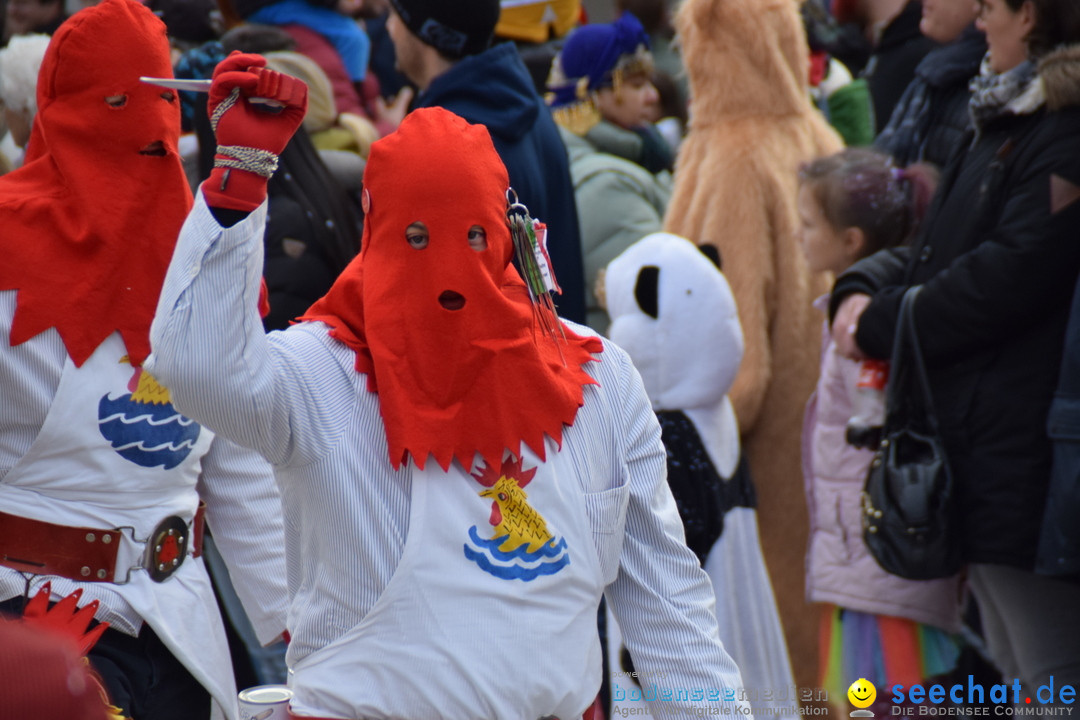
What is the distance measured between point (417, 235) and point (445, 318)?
0.51ft

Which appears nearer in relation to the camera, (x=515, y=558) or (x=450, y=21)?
(x=515, y=558)

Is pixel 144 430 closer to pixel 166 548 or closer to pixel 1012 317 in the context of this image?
pixel 166 548

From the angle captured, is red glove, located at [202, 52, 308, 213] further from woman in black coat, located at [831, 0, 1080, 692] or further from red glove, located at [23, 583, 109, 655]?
woman in black coat, located at [831, 0, 1080, 692]

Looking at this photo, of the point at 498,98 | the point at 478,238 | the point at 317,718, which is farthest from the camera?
the point at 498,98

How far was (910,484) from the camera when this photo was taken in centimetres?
367

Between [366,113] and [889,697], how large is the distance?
3829mm

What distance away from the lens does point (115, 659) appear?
2887 millimetres

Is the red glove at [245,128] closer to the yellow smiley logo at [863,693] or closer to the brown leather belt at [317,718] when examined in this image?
the brown leather belt at [317,718]

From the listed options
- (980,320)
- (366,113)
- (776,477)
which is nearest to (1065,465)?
(980,320)

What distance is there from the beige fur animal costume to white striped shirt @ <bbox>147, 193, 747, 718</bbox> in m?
2.26

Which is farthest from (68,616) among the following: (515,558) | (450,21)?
(450,21)

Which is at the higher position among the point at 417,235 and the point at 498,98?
the point at 417,235

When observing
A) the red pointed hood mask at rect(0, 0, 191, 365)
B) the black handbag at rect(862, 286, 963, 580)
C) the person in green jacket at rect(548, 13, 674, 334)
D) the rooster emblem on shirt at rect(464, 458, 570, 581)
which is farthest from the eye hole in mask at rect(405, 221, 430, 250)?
Result: the person in green jacket at rect(548, 13, 674, 334)

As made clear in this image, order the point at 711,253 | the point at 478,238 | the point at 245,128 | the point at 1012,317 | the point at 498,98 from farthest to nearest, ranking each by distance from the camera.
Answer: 1. the point at 711,253
2. the point at 498,98
3. the point at 1012,317
4. the point at 478,238
5. the point at 245,128
